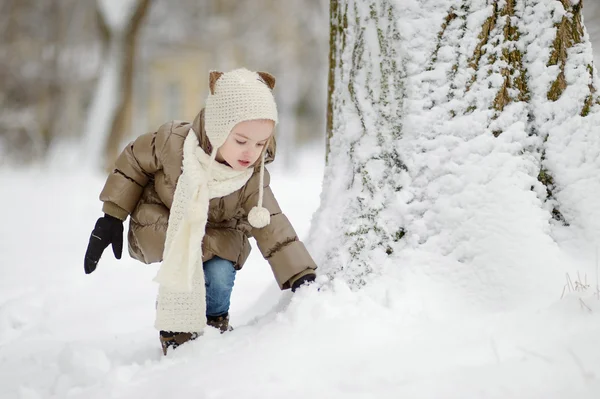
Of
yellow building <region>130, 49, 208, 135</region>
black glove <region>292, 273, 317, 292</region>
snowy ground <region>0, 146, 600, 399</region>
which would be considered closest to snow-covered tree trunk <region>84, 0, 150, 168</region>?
snowy ground <region>0, 146, 600, 399</region>

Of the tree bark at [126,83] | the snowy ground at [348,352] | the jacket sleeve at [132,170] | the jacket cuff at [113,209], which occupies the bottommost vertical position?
the snowy ground at [348,352]

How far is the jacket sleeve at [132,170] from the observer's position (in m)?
2.17

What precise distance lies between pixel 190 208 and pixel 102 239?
18.9 inches

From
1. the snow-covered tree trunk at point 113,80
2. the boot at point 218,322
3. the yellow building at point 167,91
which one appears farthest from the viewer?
the yellow building at point 167,91

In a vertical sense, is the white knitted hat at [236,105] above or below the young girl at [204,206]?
above

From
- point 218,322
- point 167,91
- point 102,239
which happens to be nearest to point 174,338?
point 218,322

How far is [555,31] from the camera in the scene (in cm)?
193

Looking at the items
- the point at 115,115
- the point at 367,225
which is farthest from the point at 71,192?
the point at 367,225

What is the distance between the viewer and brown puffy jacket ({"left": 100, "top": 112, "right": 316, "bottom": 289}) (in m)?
2.12

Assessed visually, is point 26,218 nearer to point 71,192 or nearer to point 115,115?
point 71,192

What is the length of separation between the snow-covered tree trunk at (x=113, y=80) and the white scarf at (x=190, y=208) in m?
7.23

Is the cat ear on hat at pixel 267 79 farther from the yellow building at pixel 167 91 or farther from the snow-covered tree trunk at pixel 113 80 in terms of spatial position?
the yellow building at pixel 167 91

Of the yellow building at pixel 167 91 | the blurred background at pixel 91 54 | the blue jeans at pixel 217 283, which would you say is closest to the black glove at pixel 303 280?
the blue jeans at pixel 217 283

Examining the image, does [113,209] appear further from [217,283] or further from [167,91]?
[167,91]
